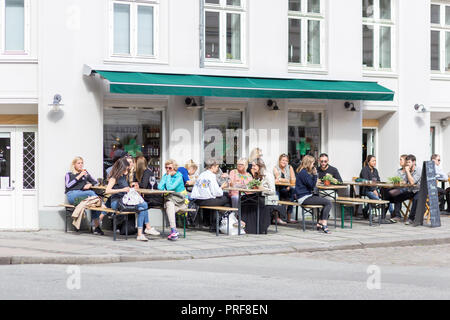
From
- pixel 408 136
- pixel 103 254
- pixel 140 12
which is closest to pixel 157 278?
pixel 103 254

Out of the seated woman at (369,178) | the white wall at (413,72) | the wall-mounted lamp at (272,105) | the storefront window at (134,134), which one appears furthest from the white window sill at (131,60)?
the white wall at (413,72)

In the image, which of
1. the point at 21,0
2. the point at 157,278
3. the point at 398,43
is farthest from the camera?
the point at 398,43

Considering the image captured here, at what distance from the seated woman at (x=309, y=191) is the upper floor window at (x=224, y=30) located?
343cm

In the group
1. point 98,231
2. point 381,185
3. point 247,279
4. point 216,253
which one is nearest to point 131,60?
point 98,231

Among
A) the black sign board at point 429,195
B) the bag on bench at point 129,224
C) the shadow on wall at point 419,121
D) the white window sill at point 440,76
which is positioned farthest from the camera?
the white window sill at point 440,76

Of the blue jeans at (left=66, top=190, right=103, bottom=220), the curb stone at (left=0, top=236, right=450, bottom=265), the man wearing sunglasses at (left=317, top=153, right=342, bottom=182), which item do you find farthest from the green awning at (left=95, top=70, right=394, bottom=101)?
the curb stone at (left=0, top=236, right=450, bottom=265)

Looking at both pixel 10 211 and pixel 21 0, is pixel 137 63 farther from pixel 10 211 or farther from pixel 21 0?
pixel 10 211

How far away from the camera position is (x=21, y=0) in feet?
A: 47.7

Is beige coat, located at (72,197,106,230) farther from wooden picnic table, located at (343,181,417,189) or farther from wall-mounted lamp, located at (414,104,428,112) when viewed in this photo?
wall-mounted lamp, located at (414,104,428,112)

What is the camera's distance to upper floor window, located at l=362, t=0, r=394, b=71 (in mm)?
17969

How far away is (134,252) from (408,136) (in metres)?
9.67

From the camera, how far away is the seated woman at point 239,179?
14.2m

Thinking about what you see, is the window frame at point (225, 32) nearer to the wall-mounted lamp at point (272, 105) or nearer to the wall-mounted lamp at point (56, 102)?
the wall-mounted lamp at point (272, 105)

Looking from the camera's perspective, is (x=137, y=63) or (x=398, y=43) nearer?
(x=137, y=63)
